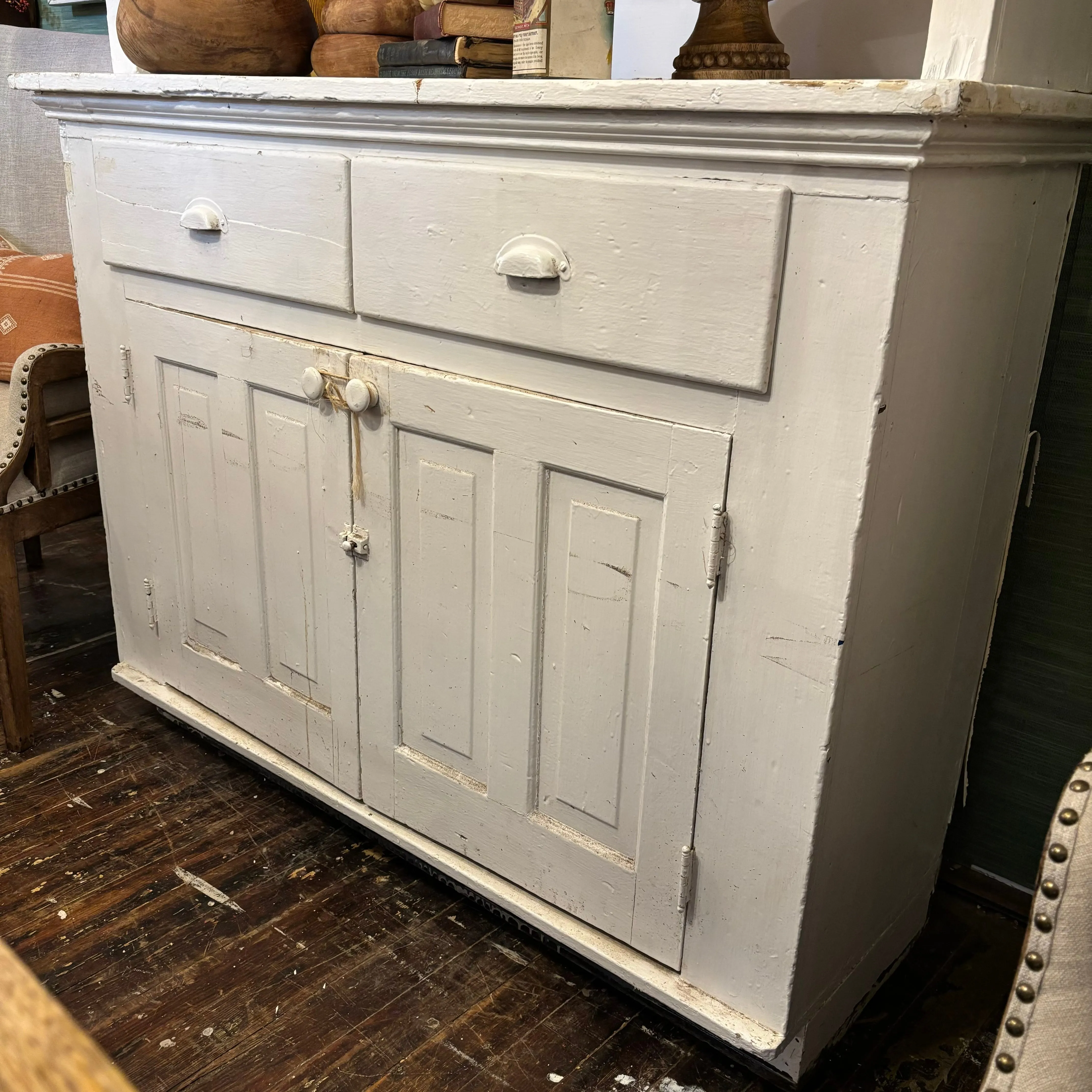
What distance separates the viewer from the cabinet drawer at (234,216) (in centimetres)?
129

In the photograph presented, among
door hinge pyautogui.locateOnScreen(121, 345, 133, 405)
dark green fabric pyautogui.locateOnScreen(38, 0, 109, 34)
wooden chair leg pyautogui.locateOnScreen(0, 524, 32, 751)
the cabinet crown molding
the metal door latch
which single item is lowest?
wooden chair leg pyautogui.locateOnScreen(0, 524, 32, 751)

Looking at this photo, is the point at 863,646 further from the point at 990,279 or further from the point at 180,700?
the point at 180,700

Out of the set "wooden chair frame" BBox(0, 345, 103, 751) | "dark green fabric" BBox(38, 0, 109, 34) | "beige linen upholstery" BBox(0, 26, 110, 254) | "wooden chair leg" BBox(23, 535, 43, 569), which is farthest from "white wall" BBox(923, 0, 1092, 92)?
"dark green fabric" BBox(38, 0, 109, 34)

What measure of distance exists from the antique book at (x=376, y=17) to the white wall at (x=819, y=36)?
26 cm

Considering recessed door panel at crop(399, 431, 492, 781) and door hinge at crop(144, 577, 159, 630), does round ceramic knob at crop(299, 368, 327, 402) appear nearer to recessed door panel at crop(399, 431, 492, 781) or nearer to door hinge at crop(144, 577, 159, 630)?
recessed door panel at crop(399, 431, 492, 781)

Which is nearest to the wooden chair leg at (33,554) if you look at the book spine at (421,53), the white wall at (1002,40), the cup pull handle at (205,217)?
the cup pull handle at (205,217)

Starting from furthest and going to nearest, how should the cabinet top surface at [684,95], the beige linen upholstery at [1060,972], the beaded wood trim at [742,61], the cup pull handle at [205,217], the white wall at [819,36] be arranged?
1. the cup pull handle at [205,217]
2. the white wall at [819,36]
3. the beaded wood trim at [742,61]
4. the cabinet top surface at [684,95]
5. the beige linen upholstery at [1060,972]

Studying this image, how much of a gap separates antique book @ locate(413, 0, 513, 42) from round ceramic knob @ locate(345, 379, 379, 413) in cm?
40

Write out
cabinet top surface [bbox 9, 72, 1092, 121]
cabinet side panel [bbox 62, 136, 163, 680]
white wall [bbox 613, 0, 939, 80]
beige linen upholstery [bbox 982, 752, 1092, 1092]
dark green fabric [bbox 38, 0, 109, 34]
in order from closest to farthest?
beige linen upholstery [bbox 982, 752, 1092, 1092], cabinet top surface [bbox 9, 72, 1092, 121], white wall [bbox 613, 0, 939, 80], cabinet side panel [bbox 62, 136, 163, 680], dark green fabric [bbox 38, 0, 109, 34]

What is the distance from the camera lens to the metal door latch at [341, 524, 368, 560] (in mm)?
1371

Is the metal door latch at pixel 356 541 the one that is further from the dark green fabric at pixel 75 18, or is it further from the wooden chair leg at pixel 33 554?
the dark green fabric at pixel 75 18

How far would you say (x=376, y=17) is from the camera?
1.35 meters

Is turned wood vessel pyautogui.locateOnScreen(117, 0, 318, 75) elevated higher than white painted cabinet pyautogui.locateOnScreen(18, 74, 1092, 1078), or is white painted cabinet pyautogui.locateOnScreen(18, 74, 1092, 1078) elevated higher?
turned wood vessel pyautogui.locateOnScreen(117, 0, 318, 75)

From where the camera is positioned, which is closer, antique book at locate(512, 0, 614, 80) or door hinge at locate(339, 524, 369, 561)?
antique book at locate(512, 0, 614, 80)
